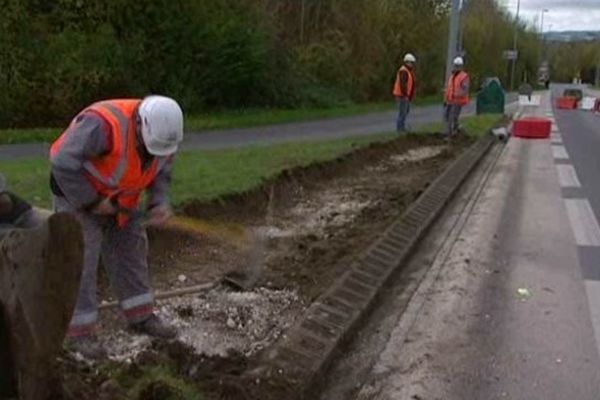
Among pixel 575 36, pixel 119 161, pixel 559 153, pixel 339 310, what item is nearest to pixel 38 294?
pixel 119 161

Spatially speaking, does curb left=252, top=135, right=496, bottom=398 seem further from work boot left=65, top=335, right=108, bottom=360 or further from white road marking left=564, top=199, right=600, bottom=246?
white road marking left=564, top=199, right=600, bottom=246

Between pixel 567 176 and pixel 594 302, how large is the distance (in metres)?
8.50

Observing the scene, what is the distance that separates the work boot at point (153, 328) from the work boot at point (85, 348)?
35 cm

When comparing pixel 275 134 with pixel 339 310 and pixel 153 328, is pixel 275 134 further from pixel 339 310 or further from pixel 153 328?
pixel 153 328

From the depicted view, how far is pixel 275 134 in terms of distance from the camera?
20641 mm

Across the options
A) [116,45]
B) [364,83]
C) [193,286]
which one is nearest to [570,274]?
[193,286]

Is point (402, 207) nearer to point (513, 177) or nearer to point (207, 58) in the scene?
point (513, 177)

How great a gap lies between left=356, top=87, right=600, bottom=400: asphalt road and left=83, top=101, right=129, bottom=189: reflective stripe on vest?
1734 mm

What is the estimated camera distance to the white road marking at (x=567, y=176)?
13630mm

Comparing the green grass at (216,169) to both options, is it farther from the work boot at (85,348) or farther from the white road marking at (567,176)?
the white road marking at (567,176)

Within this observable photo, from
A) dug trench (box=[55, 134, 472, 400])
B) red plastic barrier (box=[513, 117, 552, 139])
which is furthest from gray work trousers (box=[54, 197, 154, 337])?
red plastic barrier (box=[513, 117, 552, 139])

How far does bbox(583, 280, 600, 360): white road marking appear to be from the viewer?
5.92 metres

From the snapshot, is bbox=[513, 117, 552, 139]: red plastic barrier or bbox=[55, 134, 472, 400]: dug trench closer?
bbox=[55, 134, 472, 400]: dug trench

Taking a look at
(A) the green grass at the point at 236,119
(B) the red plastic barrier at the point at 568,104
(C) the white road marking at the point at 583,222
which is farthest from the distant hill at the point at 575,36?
(C) the white road marking at the point at 583,222
